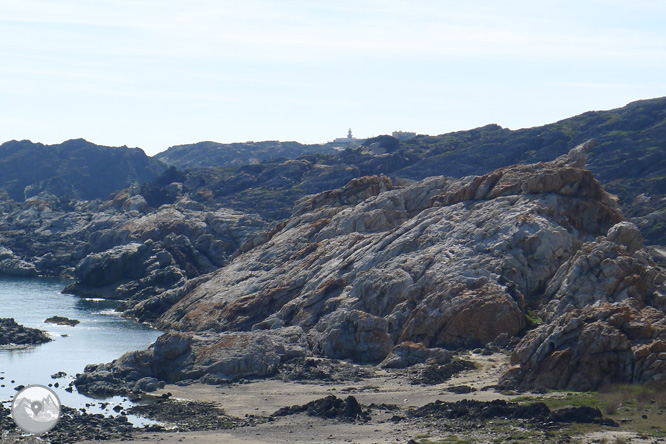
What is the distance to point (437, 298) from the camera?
322 feet

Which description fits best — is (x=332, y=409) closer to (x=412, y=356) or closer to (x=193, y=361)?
(x=412, y=356)

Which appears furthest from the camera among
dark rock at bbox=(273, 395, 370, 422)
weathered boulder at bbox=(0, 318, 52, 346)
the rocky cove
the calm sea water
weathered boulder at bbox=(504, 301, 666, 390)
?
weathered boulder at bbox=(0, 318, 52, 346)

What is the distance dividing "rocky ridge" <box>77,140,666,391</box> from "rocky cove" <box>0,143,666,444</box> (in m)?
0.17

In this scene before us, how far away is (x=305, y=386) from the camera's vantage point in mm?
84938

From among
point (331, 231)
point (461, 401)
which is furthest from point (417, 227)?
point (461, 401)

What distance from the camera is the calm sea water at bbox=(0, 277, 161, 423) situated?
9025cm

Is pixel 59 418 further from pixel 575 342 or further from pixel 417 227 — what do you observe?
pixel 417 227

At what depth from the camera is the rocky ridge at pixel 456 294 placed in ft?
261

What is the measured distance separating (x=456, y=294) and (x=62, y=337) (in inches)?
2063

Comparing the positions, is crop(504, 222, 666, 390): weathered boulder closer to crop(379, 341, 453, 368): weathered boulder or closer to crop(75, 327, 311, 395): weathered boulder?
crop(379, 341, 453, 368): weathered boulder

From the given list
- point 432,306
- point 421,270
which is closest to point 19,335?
point 421,270

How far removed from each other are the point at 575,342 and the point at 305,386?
78.0 ft

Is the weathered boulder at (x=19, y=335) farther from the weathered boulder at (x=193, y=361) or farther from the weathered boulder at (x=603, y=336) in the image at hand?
the weathered boulder at (x=603, y=336)

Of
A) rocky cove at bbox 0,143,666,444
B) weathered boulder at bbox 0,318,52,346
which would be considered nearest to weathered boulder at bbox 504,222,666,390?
rocky cove at bbox 0,143,666,444
